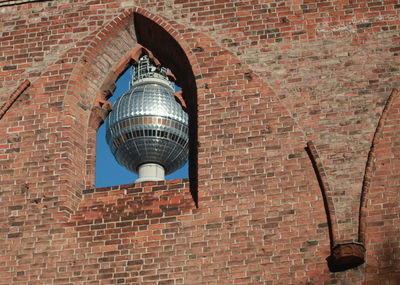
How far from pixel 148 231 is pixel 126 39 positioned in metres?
3.16

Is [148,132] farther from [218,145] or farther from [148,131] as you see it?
[218,145]

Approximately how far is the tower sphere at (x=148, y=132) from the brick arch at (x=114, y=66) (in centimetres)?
1614

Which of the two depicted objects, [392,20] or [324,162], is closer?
[324,162]

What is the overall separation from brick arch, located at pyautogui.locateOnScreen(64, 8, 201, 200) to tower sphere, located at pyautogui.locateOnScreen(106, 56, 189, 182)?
1614cm

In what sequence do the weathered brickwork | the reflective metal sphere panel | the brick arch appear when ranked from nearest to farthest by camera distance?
the weathered brickwork < the brick arch < the reflective metal sphere panel

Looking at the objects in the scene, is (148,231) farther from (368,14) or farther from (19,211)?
(368,14)

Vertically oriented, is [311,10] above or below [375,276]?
above

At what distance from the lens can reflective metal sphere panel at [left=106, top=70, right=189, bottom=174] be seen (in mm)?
30594

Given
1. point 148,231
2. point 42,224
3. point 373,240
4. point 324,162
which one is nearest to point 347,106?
point 324,162

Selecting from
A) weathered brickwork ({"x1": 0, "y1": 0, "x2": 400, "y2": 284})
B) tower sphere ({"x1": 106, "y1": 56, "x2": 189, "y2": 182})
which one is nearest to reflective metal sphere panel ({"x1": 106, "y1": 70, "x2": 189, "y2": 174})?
tower sphere ({"x1": 106, "y1": 56, "x2": 189, "y2": 182})

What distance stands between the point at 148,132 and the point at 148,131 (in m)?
0.06

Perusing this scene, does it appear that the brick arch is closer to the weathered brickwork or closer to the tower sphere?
the weathered brickwork

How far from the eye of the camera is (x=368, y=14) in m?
12.9

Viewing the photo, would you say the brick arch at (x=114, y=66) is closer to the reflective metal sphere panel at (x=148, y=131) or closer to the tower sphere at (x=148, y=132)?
the tower sphere at (x=148, y=132)
